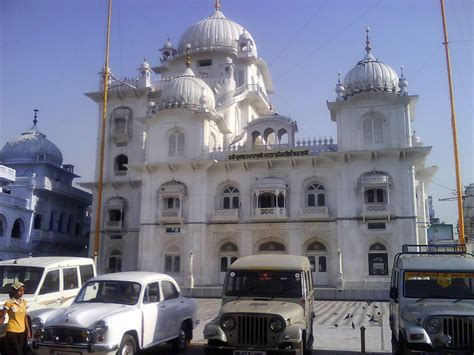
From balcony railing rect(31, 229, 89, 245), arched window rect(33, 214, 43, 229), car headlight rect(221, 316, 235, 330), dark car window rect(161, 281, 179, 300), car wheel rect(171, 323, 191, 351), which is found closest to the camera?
car headlight rect(221, 316, 235, 330)

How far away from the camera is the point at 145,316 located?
914cm

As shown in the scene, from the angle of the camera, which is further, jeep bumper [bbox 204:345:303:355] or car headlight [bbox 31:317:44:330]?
car headlight [bbox 31:317:44:330]

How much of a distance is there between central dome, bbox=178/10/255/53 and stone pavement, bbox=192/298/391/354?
77.3 ft

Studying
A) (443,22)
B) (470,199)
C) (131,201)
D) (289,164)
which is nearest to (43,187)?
(131,201)

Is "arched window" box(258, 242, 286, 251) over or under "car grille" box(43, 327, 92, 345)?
over

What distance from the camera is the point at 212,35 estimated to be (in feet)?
127

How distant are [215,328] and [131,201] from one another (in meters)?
26.2

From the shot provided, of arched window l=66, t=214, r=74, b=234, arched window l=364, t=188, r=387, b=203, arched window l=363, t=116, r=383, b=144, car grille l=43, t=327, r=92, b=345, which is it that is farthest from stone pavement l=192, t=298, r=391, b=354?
arched window l=66, t=214, r=74, b=234

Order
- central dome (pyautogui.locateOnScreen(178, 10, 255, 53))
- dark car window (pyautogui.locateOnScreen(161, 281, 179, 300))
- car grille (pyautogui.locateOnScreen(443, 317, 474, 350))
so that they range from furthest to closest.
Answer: central dome (pyautogui.locateOnScreen(178, 10, 255, 53)) < dark car window (pyautogui.locateOnScreen(161, 281, 179, 300)) < car grille (pyautogui.locateOnScreen(443, 317, 474, 350))

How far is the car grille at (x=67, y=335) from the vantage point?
796 centimetres

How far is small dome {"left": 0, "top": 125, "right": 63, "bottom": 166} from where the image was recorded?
38875 mm

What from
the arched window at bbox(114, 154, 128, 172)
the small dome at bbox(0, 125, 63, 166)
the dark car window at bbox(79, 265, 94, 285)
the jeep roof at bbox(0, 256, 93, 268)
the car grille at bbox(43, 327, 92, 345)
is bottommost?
the car grille at bbox(43, 327, 92, 345)

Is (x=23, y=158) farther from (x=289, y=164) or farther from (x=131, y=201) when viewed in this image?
(x=289, y=164)

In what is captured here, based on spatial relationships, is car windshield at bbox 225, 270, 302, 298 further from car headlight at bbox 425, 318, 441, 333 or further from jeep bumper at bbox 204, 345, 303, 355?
car headlight at bbox 425, 318, 441, 333
